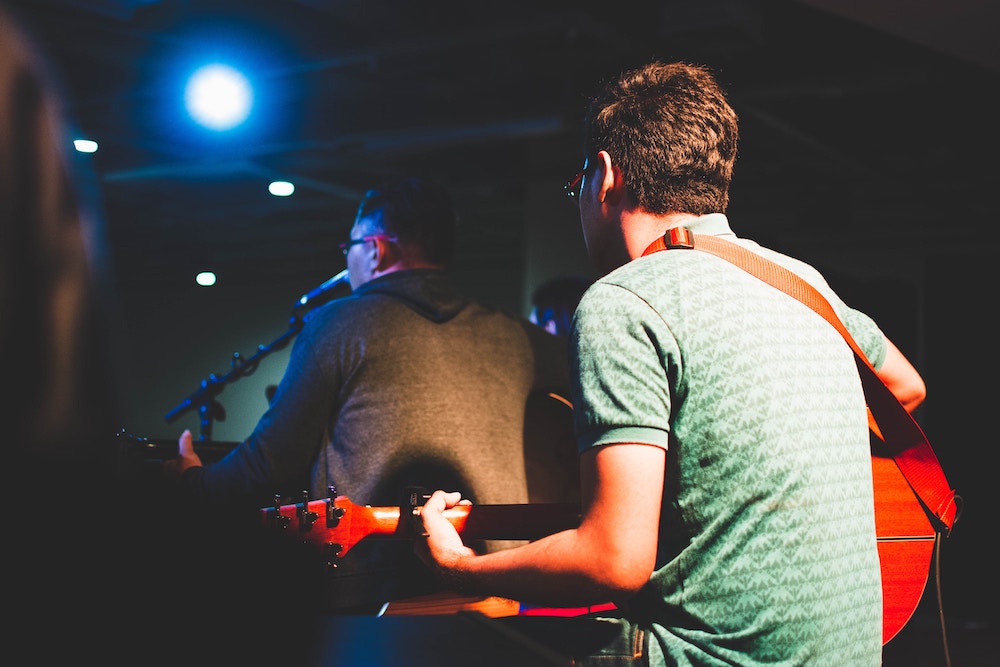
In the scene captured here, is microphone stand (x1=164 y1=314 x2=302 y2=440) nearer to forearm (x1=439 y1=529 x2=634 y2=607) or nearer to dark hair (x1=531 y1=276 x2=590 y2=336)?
forearm (x1=439 y1=529 x2=634 y2=607)

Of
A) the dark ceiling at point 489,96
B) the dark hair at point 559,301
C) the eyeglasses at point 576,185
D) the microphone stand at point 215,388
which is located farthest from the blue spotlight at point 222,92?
the eyeglasses at point 576,185

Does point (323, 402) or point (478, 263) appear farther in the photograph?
point (478, 263)

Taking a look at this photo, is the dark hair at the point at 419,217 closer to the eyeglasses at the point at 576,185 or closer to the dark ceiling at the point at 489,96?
the dark ceiling at the point at 489,96

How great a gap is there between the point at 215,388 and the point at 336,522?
5.00 ft

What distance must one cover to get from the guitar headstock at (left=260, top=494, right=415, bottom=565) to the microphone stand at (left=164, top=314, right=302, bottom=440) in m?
1.42

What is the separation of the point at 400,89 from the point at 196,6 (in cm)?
205

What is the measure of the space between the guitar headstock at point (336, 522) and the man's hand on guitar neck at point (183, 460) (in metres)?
0.89

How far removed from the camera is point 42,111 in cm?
38

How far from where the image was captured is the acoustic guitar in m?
1.83

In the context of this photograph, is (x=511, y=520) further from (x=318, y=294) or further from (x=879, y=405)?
(x=318, y=294)

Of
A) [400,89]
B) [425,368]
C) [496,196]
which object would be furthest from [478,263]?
[425,368]

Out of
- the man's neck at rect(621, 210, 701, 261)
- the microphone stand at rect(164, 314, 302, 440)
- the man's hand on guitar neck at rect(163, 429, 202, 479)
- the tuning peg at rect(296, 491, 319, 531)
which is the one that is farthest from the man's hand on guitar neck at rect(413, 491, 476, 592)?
the microphone stand at rect(164, 314, 302, 440)

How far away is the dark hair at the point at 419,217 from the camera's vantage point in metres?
3.05

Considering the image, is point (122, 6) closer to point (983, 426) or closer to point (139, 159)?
point (139, 159)
